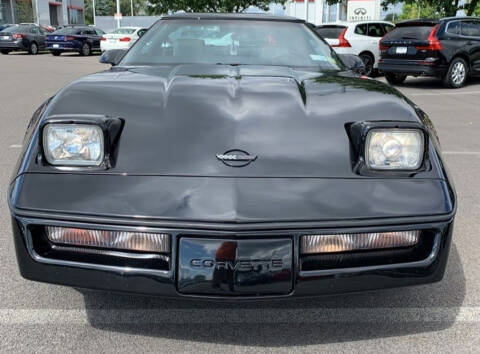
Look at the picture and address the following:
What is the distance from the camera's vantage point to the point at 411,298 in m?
2.62

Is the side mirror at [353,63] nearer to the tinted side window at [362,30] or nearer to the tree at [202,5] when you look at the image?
the tinted side window at [362,30]

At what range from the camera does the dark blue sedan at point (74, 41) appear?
80.6ft

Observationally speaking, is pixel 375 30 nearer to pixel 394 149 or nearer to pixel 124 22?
pixel 394 149

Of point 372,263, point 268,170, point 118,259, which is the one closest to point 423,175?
point 372,263

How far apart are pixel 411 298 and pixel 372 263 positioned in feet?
2.42

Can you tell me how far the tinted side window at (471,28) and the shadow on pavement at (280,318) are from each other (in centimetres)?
1090

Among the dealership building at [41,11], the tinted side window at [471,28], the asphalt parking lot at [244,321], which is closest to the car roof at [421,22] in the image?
the tinted side window at [471,28]

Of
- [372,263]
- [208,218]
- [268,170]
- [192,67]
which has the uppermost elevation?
[192,67]

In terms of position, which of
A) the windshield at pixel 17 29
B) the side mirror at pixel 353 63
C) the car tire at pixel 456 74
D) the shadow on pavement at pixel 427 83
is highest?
the windshield at pixel 17 29

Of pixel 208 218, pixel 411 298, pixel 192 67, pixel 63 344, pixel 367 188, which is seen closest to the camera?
pixel 208 218

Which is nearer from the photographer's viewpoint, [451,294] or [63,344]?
[63,344]

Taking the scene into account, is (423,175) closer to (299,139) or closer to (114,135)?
(299,139)

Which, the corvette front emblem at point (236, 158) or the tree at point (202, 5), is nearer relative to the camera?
the corvette front emblem at point (236, 158)

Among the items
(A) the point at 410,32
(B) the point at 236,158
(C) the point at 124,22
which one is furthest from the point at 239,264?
(C) the point at 124,22
